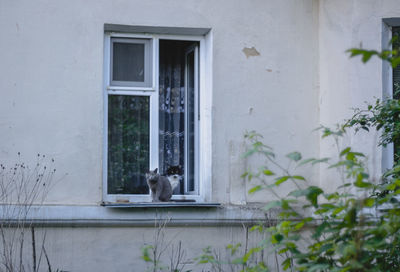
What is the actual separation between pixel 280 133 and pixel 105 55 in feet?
6.83

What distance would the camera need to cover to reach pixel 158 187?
22.1ft

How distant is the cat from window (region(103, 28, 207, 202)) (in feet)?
0.11

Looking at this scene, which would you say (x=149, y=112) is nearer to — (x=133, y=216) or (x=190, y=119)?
(x=190, y=119)

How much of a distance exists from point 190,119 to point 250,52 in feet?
3.27

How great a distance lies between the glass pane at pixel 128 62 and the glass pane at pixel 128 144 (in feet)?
0.72

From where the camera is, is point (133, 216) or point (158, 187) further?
point (158, 187)

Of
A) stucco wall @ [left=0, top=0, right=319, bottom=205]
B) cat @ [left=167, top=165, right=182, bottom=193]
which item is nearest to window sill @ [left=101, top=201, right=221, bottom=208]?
stucco wall @ [left=0, top=0, right=319, bottom=205]

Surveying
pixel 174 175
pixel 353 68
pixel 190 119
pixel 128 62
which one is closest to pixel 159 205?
pixel 174 175

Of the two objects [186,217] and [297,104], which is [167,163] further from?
[297,104]

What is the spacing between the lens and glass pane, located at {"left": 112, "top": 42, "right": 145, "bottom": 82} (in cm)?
701

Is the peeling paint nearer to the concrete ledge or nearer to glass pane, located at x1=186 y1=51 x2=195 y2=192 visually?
glass pane, located at x1=186 y1=51 x2=195 y2=192

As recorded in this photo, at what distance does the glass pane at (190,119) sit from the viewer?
23.5 ft

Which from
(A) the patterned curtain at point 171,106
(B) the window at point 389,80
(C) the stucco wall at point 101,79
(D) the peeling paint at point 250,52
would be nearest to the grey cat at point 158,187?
(A) the patterned curtain at point 171,106

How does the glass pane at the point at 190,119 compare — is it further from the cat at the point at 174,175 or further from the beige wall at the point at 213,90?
the beige wall at the point at 213,90
